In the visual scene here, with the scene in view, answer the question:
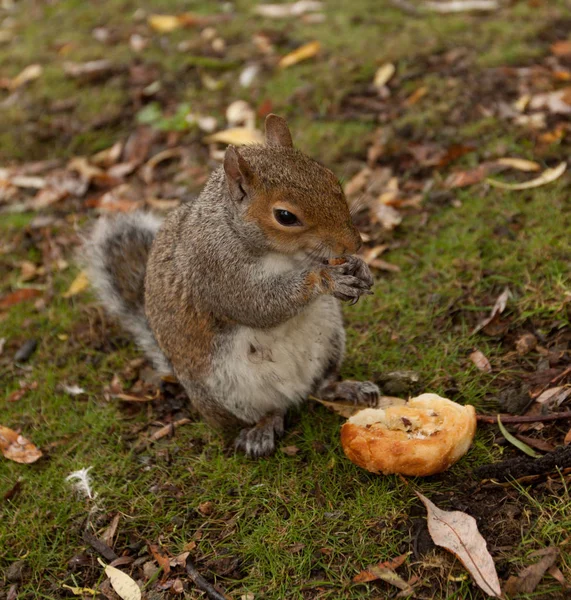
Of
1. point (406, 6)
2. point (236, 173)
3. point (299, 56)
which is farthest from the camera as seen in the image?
point (406, 6)

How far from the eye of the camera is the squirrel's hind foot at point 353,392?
8.50ft

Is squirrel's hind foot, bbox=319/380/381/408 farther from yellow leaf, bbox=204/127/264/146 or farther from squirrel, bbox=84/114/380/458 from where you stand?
yellow leaf, bbox=204/127/264/146

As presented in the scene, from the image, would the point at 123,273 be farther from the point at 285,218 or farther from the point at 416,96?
the point at 416,96

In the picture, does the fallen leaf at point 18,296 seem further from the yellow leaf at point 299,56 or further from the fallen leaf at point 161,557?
the yellow leaf at point 299,56

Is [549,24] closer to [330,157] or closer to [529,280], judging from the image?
[330,157]

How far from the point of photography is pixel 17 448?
2.75m

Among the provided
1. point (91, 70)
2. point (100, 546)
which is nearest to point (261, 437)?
point (100, 546)

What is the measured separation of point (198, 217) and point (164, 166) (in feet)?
6.48

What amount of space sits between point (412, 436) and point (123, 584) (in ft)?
3.21

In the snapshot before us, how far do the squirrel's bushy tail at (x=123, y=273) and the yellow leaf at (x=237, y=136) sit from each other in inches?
51.6

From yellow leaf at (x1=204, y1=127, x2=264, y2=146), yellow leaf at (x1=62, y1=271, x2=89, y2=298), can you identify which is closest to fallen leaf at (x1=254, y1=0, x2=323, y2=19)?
yellow leaf at (x1=204, y1=127, x2=264, y2=146)

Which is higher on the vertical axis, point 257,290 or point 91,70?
point 257,290

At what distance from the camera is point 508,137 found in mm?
3756

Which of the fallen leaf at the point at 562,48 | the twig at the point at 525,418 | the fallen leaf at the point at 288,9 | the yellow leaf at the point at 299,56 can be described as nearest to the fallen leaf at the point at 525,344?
the twig at the point at 525,418
